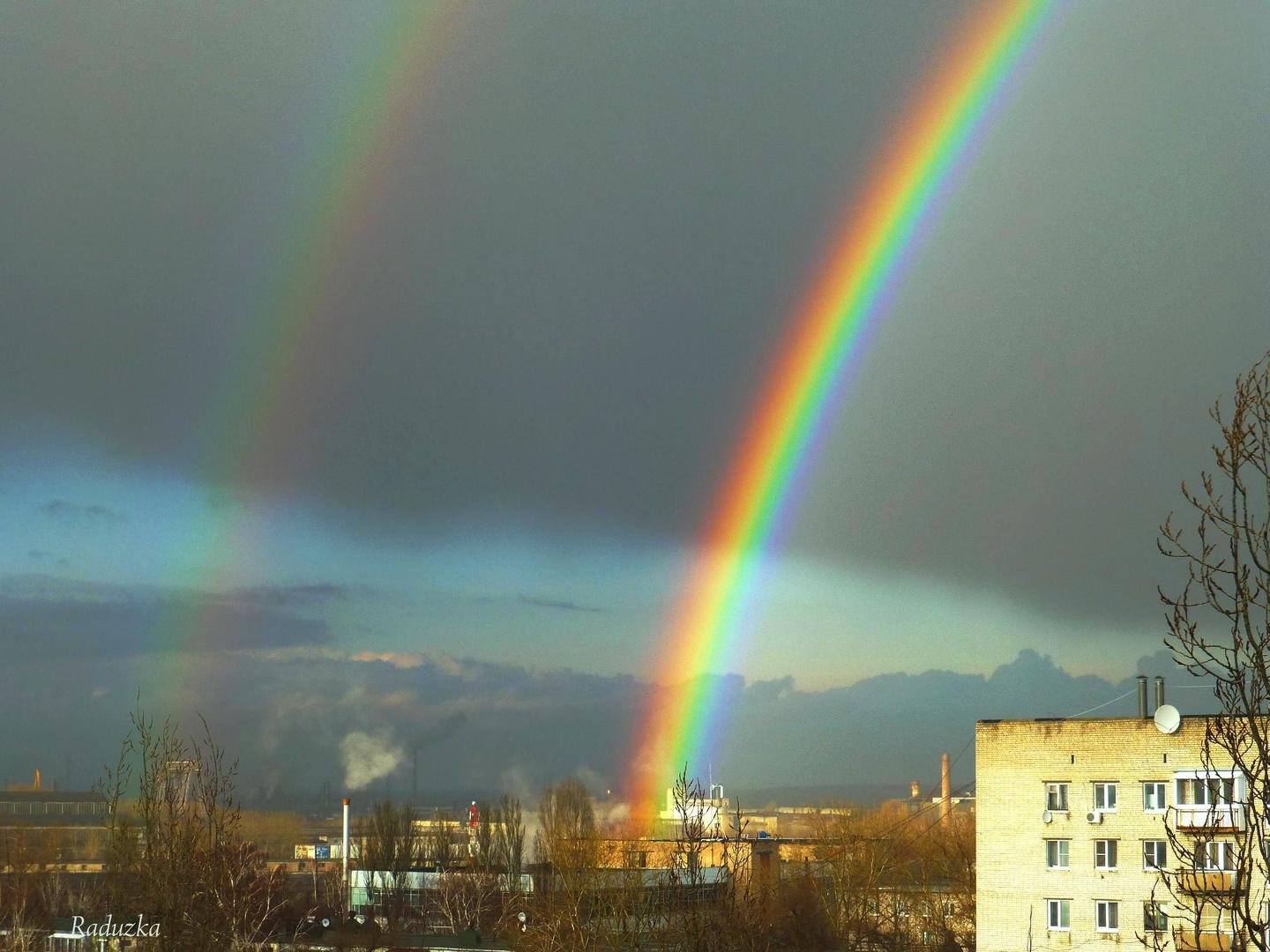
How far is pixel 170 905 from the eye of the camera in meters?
21.7

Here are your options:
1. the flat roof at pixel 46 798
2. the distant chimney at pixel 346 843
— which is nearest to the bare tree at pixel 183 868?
the distant chimney at pixel 346 843

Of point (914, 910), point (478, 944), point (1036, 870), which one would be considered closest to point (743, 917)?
point (1036, 870)

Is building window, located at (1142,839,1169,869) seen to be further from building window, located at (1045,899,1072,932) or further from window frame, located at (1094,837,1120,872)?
building window, located at (1045,899,1072,932)

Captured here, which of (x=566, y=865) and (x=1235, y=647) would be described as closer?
(x=1235, y=647)

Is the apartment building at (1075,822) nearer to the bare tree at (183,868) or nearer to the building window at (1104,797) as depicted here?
the building window at (1104,797)

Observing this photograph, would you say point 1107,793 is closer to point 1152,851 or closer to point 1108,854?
point 1108,854

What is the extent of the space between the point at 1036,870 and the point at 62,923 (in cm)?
3757

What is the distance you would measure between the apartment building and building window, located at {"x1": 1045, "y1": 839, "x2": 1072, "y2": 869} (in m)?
0.03

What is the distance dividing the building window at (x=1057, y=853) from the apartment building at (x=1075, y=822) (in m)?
0.03

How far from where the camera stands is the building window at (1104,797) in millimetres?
44250

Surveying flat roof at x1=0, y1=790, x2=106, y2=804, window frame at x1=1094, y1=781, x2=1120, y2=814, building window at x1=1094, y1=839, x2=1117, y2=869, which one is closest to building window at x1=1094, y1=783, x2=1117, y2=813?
window frame at x1=1094, y1=781, x2=1120, y2=814

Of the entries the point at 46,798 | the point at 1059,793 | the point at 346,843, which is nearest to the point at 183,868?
the point at 1059,793

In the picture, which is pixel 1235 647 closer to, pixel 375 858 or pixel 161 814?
pixel 161 814

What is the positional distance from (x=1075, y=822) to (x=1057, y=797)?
0.96 metres
